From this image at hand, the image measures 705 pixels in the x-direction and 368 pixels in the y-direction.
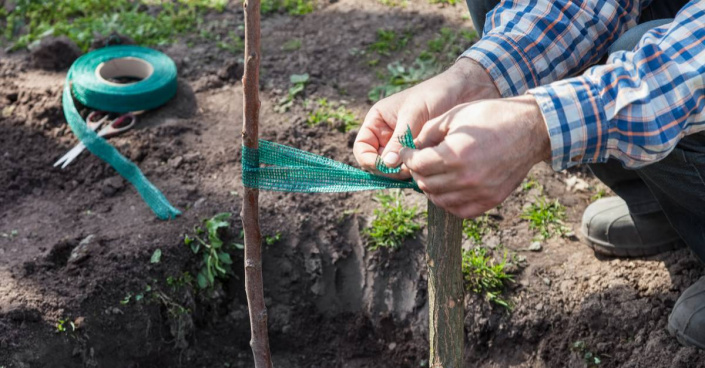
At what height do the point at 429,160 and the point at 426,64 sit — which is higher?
the point at 429,160

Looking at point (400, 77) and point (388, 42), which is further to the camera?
point (388, 42)

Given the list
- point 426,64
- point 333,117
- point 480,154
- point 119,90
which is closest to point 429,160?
point 480,154

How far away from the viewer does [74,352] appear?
8.14ft

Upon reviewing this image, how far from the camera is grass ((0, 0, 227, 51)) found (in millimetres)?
4035

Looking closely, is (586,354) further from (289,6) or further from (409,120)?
(289,6)

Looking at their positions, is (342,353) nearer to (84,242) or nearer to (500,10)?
(84,242)

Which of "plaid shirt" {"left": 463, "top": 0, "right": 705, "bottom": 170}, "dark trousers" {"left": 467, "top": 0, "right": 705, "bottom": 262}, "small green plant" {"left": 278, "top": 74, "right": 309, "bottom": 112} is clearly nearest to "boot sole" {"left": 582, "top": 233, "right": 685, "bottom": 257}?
Result: "dark trousers" {"left": 467, "top": 0, "right": 705, "bottom": 262}

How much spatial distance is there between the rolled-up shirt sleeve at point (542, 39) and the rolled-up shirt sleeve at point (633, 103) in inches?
14.4

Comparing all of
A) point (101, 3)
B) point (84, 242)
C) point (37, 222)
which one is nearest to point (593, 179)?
point (84, 242)

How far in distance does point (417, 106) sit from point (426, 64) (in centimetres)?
177

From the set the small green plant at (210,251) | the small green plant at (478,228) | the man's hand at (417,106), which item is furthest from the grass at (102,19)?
the man's hand at (417,106)

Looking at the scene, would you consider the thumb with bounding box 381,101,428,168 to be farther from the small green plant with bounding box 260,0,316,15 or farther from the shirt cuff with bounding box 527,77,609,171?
the small green plant with bounding box 260,0,316,15

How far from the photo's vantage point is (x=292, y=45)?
12.7 feet

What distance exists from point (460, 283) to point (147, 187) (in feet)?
4.88
